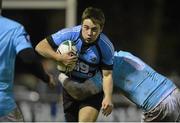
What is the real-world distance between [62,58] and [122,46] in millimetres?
6203

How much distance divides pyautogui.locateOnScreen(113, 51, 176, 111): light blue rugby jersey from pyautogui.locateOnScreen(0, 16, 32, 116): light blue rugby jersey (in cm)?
142

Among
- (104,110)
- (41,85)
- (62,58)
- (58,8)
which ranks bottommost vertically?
(41,85)

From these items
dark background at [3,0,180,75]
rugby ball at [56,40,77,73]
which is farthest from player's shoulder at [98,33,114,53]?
dark background at [3,0,180,75]

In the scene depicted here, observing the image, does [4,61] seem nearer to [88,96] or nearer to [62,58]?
[62,58]

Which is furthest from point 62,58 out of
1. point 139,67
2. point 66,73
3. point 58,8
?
point 58,8

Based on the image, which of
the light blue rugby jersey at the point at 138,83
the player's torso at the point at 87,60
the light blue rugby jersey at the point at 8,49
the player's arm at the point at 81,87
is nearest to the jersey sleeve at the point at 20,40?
the light blue rugby jersey at the point at 8,49

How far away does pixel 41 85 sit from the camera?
442 inches

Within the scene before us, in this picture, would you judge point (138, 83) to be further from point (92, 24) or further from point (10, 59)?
point (10, 59)

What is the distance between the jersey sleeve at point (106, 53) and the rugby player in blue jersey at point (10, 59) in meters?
0.89

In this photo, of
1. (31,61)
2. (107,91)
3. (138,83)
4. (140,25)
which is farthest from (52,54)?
(140,25)

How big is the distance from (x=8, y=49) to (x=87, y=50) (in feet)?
3.78

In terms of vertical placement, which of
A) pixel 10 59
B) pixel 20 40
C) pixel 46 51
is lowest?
pixel 46 51

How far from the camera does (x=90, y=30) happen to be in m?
6.20

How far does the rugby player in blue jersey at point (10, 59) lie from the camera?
5.25m
